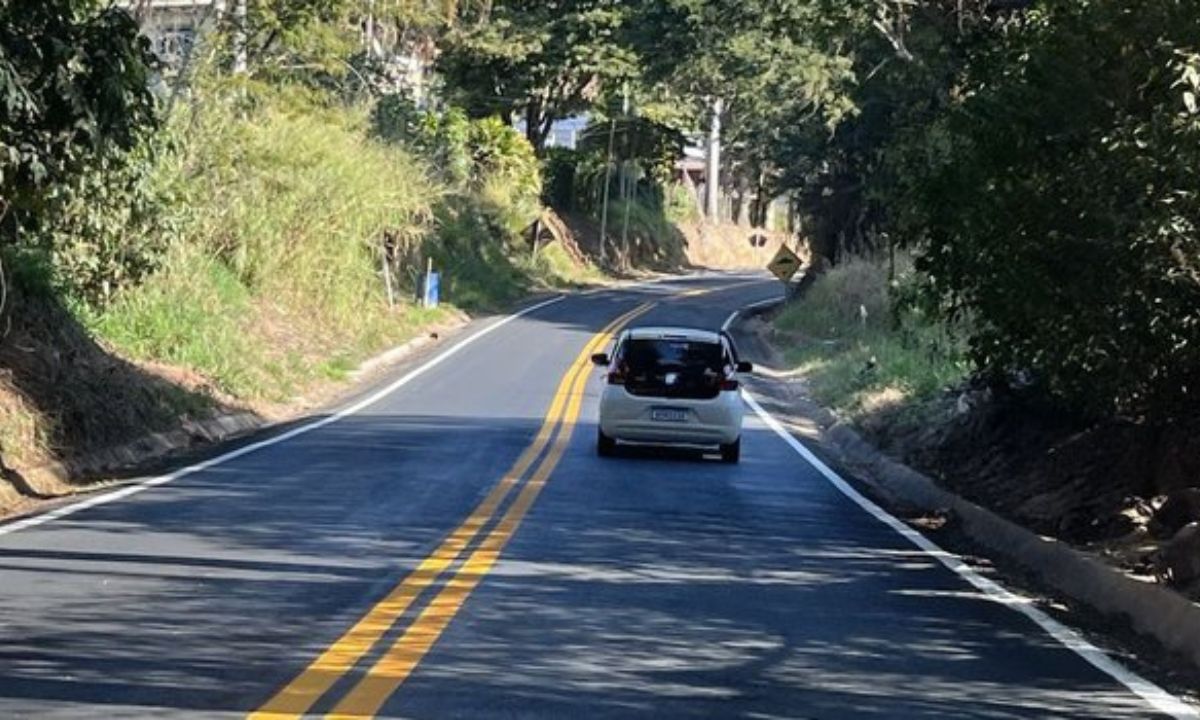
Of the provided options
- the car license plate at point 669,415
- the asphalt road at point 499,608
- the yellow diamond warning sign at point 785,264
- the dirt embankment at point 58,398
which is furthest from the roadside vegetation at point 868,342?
the dirt embankment at point 58,398

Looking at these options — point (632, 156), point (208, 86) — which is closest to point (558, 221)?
point (632, 156)

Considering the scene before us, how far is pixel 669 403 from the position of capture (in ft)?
74.3

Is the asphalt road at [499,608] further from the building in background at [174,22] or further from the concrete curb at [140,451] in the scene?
the building in background at [174,22]

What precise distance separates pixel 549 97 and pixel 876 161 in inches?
1186

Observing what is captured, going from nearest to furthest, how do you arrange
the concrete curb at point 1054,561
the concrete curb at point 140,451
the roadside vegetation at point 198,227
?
the concrete curb at point 1054,561, the roadside vegetation at point 198,227, the concrete curb at point 140,451

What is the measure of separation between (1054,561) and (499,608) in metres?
4.78

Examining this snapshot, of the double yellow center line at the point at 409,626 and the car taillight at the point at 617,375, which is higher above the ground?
the car taillight at the point at 617,375

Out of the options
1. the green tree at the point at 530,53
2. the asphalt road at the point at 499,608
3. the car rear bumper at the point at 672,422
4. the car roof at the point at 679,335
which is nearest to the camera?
the asphalt road at the point at 499,608

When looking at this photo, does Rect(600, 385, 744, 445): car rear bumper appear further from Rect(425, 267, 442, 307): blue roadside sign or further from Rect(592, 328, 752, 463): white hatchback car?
Rect(425, 267, 442, 307): blue roadside sign

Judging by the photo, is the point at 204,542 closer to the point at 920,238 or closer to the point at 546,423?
the point at 920,238

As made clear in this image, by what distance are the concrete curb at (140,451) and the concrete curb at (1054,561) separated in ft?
26.5

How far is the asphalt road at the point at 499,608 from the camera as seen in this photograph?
8.68 meters

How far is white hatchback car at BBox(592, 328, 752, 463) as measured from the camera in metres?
22.6

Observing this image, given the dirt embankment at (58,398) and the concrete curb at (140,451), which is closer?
the concrete curb at (140,451)
